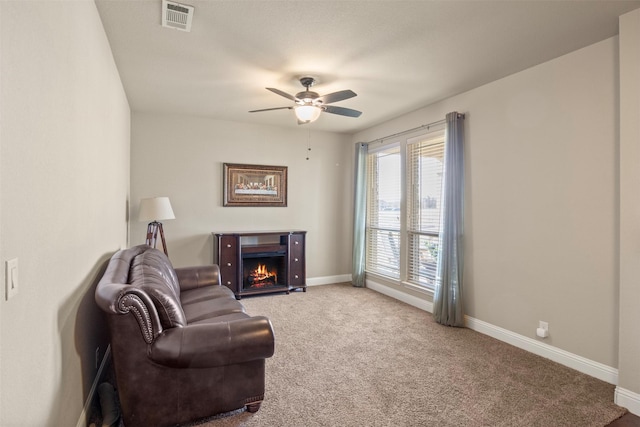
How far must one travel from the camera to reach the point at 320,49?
9.45 ft

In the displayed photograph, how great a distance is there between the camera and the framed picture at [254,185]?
209 inches

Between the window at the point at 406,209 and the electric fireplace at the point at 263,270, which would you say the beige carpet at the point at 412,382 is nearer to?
the window at the point at 406,209

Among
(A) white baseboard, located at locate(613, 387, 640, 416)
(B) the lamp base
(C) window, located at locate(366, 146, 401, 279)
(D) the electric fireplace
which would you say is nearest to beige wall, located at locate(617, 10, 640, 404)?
(A) white baseboard, located at locate(613, 387, 640, 416)

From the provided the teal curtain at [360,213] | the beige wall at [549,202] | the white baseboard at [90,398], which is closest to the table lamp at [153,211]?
the white baseboard at [90,398]

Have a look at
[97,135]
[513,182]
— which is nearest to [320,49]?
[97,135]

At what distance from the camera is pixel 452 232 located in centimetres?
391

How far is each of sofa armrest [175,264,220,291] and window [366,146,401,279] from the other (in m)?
2.74

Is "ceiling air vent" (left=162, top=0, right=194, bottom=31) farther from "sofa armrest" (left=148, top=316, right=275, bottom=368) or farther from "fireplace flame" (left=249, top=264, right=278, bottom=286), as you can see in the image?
"fireplace flame" (left=249, top=264, right=278, bottom=286)

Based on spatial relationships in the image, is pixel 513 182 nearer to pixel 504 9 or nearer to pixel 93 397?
A: pixel 504 9

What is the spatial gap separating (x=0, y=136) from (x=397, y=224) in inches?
185

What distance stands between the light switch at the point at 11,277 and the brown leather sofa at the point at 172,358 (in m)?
0.73

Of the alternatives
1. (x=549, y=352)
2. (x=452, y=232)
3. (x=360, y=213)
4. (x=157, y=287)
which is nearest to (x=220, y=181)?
(x=360, y=213)

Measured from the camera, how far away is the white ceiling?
232 centimetres

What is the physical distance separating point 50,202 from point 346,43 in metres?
2.36
